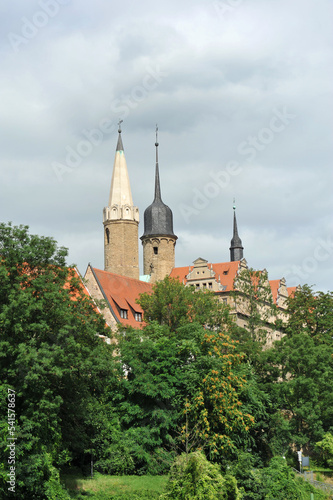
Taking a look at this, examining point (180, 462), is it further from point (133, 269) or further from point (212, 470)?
point (133, 269)

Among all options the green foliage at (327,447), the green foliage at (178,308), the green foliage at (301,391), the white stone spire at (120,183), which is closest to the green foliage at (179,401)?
the green foliage at (301,391)

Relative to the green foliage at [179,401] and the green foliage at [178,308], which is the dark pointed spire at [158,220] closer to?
the green foliage at [178,308]

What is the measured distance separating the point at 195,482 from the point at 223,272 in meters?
51.6

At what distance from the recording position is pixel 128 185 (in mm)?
78688

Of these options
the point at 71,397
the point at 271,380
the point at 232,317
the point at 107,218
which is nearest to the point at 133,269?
the point at 107,218

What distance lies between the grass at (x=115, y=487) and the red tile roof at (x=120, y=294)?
23433 mm

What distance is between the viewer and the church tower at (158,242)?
268 feet

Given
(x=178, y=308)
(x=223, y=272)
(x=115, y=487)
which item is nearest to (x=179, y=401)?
(x=115, y=487)

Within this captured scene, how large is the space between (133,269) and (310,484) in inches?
1602

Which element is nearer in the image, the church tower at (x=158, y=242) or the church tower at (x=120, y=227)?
the church tower at (x=120, y=227)

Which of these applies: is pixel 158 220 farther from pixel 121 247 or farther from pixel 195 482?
pixel 195 482

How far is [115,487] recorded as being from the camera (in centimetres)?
3259

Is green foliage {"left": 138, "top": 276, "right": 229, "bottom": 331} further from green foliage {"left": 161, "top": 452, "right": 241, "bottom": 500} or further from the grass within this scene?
green foliage {"left": 161, "top": 452, "right": 241, "bottom": 500}

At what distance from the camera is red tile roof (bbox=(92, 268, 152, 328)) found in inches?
2323
